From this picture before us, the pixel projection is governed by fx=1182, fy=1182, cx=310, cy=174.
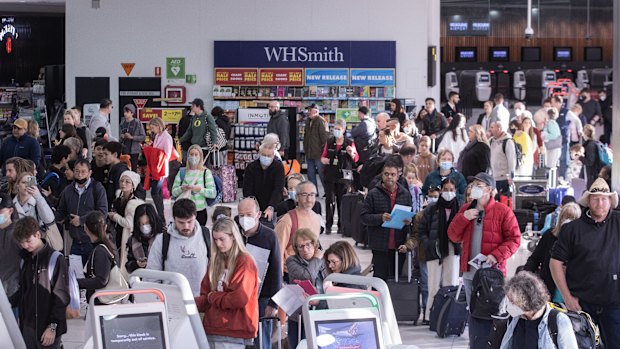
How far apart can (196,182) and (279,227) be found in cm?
255

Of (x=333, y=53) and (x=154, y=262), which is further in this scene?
(x=333, y=53)

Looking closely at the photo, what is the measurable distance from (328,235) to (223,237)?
8711 millimetres

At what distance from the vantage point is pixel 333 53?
23.2 meters

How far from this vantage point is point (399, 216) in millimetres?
10125

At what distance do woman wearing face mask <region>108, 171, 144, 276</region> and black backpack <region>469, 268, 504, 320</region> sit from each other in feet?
11.2

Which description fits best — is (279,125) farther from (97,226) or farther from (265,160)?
(97,226)

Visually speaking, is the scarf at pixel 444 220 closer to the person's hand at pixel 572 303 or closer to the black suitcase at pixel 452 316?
the black suitcase at pixel 452 316

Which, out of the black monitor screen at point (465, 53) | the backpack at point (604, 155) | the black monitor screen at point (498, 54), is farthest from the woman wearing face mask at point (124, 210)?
the black monitor screen at point (498, 54)

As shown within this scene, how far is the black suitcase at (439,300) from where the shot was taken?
9953 mm

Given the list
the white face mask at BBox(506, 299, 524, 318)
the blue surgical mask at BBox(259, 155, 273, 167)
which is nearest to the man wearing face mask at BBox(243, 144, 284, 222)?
the blue surgical mask at BBox(259, 155, 273, 167)

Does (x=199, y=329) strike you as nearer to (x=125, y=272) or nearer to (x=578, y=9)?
(x=125, y=272)

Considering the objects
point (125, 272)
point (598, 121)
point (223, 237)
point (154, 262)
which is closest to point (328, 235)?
point (125, 272)

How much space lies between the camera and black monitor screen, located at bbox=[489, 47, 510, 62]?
35.8 m

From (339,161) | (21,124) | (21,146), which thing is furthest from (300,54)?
(21,146)
